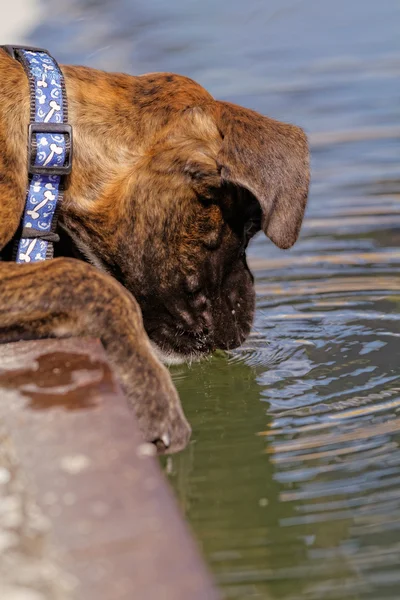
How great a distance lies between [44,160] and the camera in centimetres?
374

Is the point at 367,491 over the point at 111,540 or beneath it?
beneath

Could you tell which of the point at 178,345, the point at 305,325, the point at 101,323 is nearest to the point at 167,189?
the point at 178,345

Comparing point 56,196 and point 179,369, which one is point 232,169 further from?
point 179,369

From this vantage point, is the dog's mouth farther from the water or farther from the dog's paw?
the dog's paw

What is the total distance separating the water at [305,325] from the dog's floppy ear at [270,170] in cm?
74

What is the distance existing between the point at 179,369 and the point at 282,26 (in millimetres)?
5948

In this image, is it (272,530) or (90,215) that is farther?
(90,215)

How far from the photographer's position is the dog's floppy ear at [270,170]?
373 cm

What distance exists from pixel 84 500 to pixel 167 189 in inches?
74.7

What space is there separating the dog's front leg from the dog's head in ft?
1.99

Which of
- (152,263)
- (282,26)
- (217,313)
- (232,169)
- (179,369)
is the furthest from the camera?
(282,26)

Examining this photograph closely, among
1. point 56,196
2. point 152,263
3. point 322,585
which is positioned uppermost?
point 56,196

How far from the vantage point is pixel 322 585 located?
2744mm

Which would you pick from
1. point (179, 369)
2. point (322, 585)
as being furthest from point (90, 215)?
point (322, 585)
